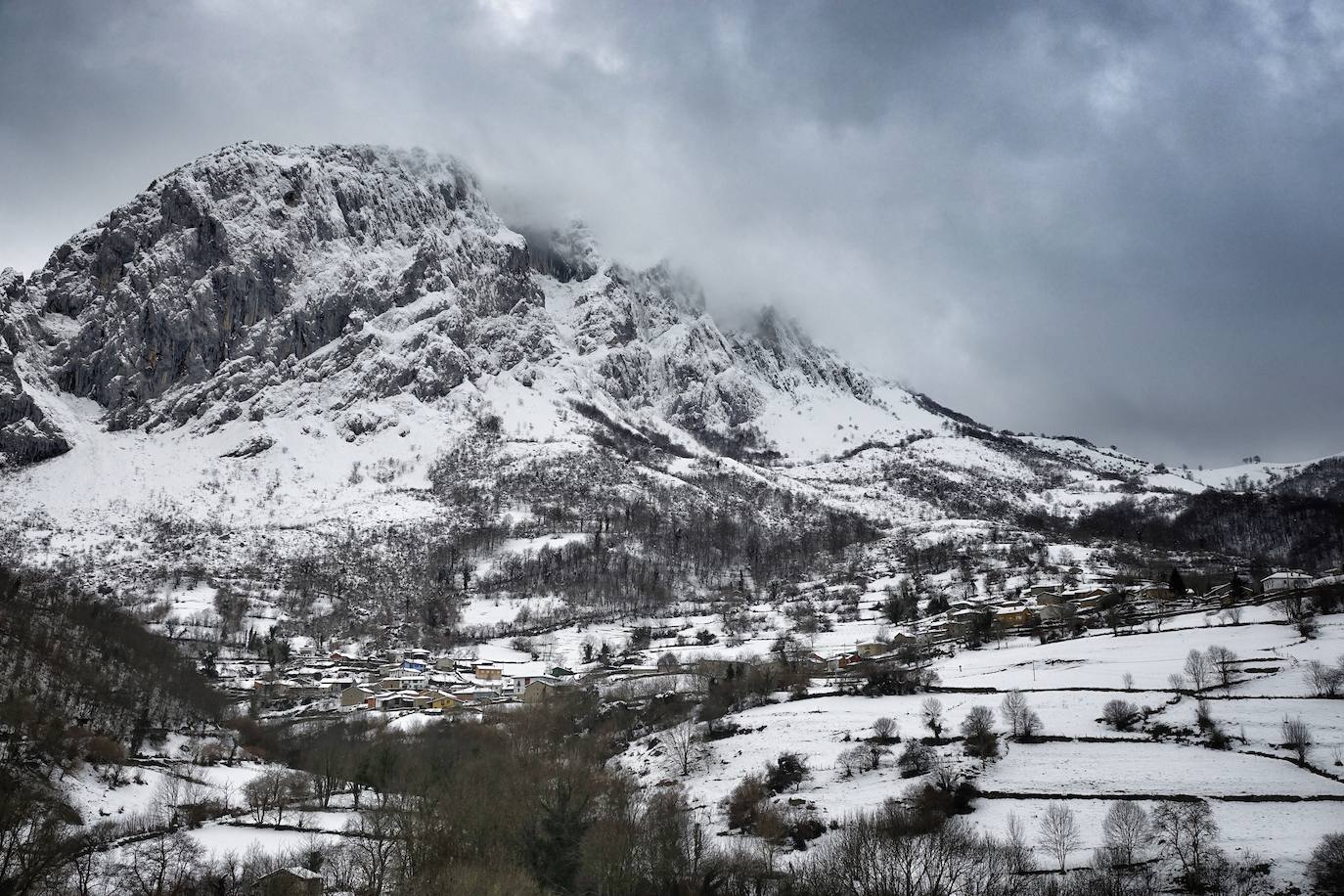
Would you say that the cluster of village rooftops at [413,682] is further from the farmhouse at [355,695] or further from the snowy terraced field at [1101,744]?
the snowy terraced field at [1101,744]

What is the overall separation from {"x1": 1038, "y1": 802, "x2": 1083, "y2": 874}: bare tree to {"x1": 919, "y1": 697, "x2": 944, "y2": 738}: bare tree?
20505 mm

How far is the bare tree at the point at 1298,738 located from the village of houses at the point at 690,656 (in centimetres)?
4520

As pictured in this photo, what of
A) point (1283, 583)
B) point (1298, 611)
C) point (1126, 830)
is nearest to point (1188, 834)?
point (1126, 830)

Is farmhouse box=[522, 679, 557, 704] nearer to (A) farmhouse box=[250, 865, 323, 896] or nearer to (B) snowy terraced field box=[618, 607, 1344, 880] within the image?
(B) snowy terraced field box=[618, 607, 1344, 880]

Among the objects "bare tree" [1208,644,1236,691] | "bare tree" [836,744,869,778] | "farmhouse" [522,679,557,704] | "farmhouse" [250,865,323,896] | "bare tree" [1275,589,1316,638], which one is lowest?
"farmhouse" [250,865,323,896]

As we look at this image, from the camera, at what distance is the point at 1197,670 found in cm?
7750

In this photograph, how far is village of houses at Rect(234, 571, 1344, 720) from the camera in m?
120

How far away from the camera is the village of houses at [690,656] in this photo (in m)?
120

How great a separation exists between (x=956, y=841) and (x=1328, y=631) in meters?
59.1

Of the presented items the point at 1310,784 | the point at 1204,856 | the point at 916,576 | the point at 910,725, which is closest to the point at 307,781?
the point at 910,725

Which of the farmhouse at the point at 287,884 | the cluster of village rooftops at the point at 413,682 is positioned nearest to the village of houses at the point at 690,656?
the cluster of village rooftops at the point at 413,682

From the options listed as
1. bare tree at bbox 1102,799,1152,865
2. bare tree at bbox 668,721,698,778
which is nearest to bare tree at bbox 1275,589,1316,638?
bare tree at bbox 1102,799,1152,865

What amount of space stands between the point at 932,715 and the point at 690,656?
69669 millimetres

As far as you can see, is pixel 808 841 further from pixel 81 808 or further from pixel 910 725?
pixel 81 808
